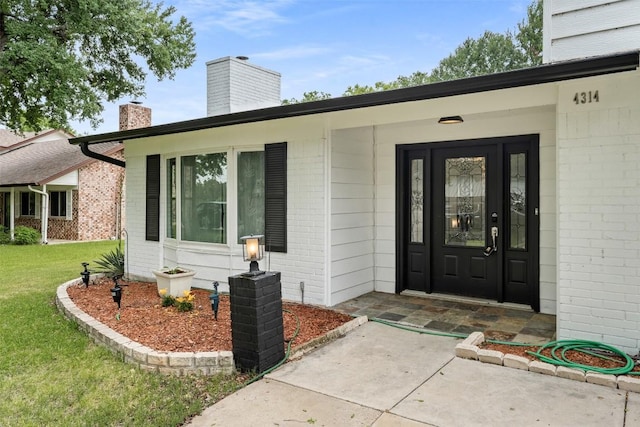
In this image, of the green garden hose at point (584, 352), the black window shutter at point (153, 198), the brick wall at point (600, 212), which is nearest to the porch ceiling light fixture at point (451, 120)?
the brick wall at point (600, 212)

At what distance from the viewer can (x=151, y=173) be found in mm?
7199

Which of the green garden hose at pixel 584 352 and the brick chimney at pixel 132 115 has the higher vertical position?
the brick chimney at pixel 132 115

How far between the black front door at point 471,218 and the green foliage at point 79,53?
10.2 metres

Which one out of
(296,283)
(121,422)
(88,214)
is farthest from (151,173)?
(88,214)

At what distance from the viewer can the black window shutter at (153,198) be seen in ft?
23.3

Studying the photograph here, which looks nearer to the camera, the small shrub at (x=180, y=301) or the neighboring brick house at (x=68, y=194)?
the small shrub at (x=180, y=301)

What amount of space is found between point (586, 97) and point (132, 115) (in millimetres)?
12280

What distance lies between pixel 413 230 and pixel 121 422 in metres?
4.29

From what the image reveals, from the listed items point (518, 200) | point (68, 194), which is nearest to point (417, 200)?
point (518, 200)

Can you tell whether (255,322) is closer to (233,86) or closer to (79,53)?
(233,86)

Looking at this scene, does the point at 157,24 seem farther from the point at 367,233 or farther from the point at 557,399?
the point at 557,399

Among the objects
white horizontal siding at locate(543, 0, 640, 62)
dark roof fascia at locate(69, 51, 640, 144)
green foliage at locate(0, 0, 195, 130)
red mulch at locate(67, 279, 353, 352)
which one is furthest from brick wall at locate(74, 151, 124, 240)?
white horizontal siding at locate(543, 0, 640, 62)

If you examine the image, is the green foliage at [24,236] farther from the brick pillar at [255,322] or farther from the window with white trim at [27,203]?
the brick pillar at [255,322]

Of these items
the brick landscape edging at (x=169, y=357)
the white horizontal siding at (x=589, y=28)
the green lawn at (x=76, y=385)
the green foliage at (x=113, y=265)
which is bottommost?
the green lawn at (x=76, y=385)
